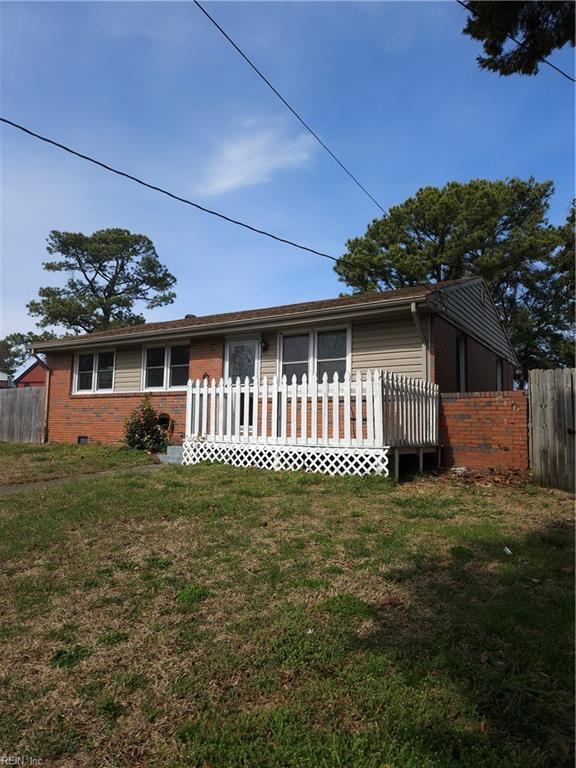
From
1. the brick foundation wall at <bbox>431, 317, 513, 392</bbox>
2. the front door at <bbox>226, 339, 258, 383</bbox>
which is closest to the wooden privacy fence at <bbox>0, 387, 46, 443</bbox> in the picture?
the front door at <bbox>226, 339, 258, 383</bbox>

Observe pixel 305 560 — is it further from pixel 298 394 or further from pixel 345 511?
pixel 298 394

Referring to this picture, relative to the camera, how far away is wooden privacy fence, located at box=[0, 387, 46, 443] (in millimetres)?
16328

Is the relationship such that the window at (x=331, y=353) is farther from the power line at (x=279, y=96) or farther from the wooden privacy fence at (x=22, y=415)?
the wooden privacy fence at (x=22, y=415)

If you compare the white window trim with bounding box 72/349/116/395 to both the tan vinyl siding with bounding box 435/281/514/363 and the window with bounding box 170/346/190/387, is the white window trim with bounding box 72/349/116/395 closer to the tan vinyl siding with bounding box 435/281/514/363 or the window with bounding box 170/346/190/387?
the window with bounding box 170/346/190/387

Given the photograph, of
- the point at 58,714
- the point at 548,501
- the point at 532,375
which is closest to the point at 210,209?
the point at 532,375

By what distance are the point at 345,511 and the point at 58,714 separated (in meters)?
3.88

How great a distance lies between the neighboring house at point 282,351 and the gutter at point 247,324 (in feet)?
0.08

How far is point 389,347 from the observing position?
35.5 ft

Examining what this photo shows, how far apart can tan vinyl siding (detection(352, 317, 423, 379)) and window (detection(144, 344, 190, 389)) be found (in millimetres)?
5024

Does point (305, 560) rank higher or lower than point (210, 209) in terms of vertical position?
lower

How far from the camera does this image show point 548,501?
22.0 ft

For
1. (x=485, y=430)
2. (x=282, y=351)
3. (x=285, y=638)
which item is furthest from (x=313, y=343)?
(x=285, y=638)

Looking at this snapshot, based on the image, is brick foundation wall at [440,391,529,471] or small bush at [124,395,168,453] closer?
brick foundation wall at [440,391,529,471]

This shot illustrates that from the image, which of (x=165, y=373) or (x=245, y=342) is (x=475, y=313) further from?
(x=165, y=373)
